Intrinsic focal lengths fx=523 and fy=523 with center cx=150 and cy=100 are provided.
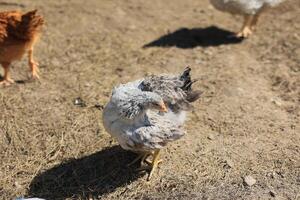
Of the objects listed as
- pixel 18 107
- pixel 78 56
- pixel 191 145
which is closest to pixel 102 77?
pixel 78 56

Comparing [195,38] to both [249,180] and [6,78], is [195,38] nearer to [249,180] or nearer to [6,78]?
[6,78]

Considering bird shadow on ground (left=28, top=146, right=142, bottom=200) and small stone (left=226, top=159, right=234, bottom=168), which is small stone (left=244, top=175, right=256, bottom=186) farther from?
bird shadow on ground (left=28, top=146, right=142, bottom=200)

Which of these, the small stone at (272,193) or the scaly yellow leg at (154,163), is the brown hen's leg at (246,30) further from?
the small stone at (272,193)

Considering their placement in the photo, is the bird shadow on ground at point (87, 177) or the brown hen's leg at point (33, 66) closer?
the bird shadow on ground at point (87, 177)

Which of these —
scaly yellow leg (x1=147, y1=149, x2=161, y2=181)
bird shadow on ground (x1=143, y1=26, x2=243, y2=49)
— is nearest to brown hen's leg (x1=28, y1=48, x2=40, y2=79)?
bird shadow on ground (x1=143, y1=26, x2=243, y2=49)

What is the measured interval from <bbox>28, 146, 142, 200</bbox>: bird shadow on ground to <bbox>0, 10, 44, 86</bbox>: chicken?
152 centimetres

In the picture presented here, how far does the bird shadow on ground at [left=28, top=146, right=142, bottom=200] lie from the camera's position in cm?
452

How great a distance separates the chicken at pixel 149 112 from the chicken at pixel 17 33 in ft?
5.23

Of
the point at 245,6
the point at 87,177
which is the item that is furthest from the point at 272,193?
the point at 245,6

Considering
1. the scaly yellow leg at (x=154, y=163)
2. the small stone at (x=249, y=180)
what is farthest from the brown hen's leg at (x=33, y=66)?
the small stone at (x=249, y=180)

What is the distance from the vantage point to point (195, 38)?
688cm

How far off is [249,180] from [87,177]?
1.42 metres

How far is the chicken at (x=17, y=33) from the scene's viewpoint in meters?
5.45

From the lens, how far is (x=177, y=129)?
14.1 feet
